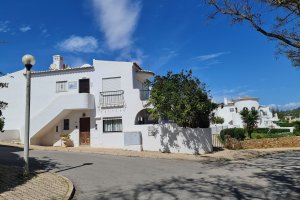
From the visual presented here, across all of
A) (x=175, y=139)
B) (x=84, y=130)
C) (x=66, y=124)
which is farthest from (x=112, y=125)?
(x=175, y=139)

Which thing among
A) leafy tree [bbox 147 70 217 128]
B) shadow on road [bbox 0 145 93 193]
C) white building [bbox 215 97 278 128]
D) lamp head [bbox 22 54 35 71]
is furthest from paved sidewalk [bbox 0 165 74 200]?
white building [bbox 215 97 278 128]

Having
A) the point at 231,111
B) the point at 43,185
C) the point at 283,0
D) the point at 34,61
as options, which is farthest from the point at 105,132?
the point at 231,111

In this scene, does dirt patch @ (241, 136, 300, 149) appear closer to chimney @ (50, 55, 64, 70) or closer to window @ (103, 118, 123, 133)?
window @ (103, 118, 123, 133)

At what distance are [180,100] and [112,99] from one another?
756 cm

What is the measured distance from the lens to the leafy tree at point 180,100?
20.4m

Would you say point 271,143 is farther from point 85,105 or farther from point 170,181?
point 170,181

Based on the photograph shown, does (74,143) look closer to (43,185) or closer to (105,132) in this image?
(105,132)

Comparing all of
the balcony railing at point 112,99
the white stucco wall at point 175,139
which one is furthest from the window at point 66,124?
the white stucco wall at point 175,139

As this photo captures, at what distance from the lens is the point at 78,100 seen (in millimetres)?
25484

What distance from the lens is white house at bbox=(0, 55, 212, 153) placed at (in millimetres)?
25391

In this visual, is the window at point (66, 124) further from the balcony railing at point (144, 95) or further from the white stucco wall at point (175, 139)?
the white stucco wall at point (175, 139)

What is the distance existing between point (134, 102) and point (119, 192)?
15.8m

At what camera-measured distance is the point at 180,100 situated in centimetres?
2041

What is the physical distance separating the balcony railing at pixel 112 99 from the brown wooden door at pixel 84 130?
6.99 ft
